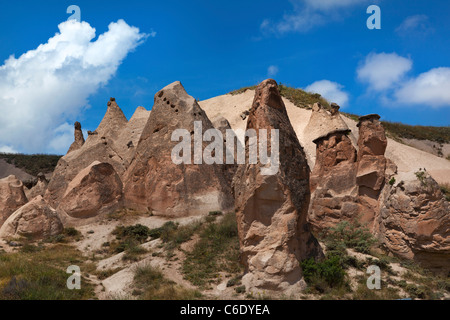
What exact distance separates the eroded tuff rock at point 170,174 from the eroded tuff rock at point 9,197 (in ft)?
14.8

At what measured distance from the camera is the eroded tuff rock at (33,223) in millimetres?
13023

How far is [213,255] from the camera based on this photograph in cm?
1018

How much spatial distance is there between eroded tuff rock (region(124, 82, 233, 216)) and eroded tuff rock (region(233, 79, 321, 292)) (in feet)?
19.2

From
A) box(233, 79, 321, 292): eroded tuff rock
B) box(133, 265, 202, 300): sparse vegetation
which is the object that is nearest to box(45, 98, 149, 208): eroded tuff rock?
box(133, 265, 202, 300): sparse vegetation

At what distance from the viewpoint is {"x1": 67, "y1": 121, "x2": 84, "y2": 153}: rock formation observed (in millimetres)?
21439

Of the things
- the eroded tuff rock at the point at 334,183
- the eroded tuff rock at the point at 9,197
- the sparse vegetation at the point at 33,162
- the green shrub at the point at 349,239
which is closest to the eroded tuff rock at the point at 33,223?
the eroded tuff rock at the point at 9,197

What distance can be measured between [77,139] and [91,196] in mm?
7597

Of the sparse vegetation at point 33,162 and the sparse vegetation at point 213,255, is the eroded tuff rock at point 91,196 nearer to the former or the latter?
the sparse vegetation at point 213,255

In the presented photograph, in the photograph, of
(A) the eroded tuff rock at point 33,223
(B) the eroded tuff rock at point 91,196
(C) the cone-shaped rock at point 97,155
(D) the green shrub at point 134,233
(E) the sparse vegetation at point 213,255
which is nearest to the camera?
(E) the sparse vegetation at point 213,255

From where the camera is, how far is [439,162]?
1092 inches

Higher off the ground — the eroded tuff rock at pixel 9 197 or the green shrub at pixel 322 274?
the eroded tuff rock at pixel 9 197

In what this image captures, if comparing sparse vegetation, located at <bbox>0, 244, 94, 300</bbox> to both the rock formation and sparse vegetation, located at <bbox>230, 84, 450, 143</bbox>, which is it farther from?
→ sparse vegetation, located at <bbox>230, 84, 450, 143</bbox>

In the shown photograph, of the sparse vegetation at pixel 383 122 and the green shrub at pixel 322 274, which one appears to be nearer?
the green shrub at pixel 322 274
